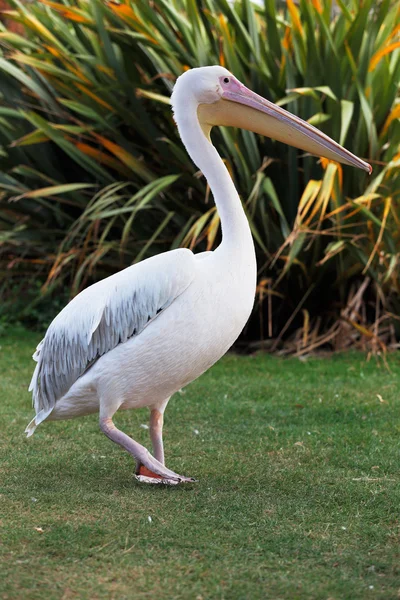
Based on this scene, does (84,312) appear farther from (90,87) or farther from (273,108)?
(90,87)

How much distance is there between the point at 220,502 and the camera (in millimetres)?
3514

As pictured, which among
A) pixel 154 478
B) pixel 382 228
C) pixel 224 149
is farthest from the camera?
pixel 224 149

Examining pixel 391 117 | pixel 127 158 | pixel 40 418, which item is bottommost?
pixel 40 418

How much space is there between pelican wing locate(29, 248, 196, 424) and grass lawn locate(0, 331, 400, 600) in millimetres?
438

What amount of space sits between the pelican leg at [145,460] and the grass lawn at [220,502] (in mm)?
65

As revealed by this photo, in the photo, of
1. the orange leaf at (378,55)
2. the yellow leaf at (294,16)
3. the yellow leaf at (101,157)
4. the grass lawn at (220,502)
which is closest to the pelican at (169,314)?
the grass lawn at (220,502)

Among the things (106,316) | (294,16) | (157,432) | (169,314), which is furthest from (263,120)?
(294,16)

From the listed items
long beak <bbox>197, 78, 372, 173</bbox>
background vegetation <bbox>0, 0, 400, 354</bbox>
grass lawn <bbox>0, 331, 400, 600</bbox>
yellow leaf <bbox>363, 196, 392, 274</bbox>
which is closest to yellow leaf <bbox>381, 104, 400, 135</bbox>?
background vegetation <bbox>0, 0, 400, 354</bbox>

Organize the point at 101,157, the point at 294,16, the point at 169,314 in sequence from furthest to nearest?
the point at 101,157, the point at 294,16, the point at 169,314

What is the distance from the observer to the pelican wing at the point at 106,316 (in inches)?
145

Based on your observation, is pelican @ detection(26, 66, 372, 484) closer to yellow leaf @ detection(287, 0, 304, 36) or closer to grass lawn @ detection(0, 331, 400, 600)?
grass lawn @ detection(0, 331, 400, 600)

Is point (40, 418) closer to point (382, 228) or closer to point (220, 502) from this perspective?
point (220, 502)

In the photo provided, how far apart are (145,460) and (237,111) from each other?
1.62 m

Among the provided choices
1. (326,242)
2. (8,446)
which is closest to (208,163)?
(8,446)
